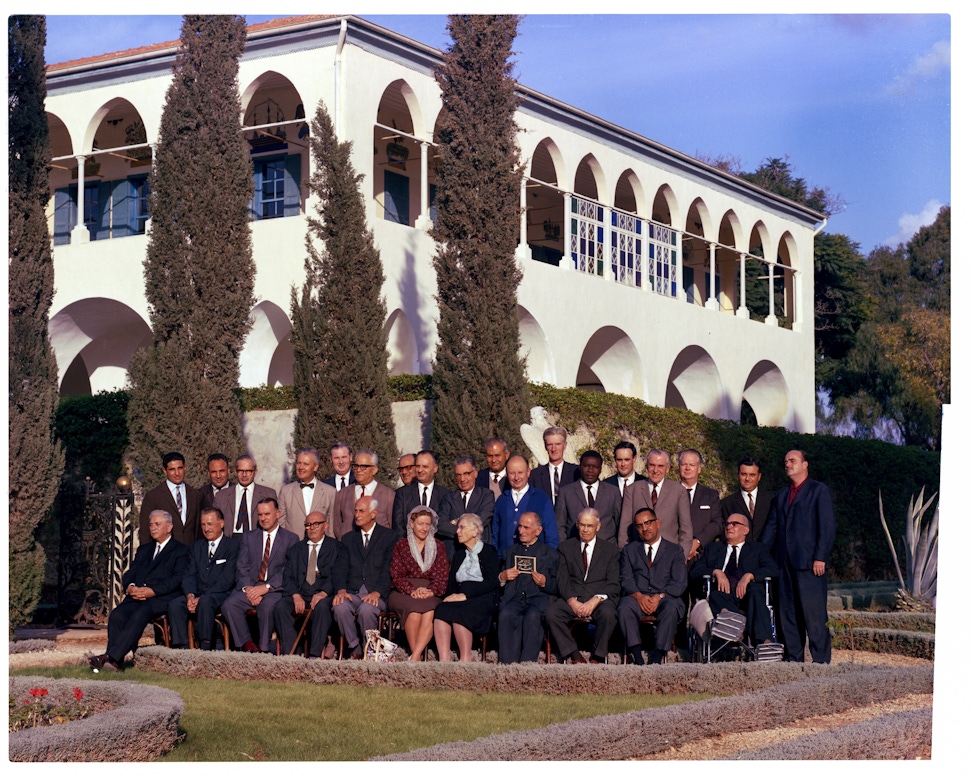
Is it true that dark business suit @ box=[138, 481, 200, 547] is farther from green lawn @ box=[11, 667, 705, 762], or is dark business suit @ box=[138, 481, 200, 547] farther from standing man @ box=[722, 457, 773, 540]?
standing man @ box=[722, 457, 773, 540]

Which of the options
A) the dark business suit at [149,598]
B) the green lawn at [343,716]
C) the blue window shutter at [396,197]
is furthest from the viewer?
the blue window shutter at [396,197]

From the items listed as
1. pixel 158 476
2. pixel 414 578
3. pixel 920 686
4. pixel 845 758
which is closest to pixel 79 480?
pixel 158 476

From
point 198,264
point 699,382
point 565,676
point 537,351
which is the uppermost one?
point 198,264

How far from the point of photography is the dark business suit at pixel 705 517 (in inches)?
452

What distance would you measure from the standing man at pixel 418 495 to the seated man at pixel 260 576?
87cm

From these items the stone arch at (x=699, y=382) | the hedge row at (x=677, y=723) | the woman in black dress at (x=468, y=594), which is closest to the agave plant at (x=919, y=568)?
the hedge row at (x=677, y=723)

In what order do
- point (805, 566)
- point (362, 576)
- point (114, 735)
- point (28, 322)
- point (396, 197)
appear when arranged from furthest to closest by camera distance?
point (396, 197) < point (28, 322) < point (362, 576) < point (805, 566) < point (114, 735)

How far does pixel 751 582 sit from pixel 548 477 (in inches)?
79.9

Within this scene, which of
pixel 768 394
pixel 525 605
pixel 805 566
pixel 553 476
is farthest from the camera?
pixel 768 394

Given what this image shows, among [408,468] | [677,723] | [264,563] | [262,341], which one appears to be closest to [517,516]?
[408,468]

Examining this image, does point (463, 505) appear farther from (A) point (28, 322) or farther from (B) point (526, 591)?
(A) point (28, 322)

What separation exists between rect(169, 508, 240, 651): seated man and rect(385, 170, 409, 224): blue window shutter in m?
11.9

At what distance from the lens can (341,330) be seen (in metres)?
15.5

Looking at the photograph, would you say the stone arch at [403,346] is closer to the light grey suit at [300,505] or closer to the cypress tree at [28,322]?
the cypress tree at [28,322]
